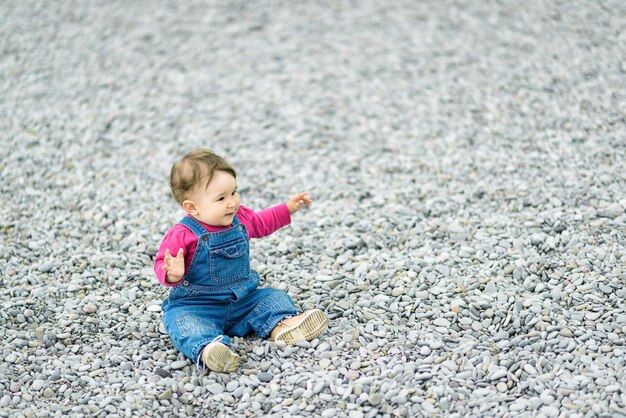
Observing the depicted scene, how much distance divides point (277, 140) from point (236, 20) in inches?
122

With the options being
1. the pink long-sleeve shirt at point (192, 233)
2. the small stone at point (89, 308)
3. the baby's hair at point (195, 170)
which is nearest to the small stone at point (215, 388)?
the pink long-sleeve shirt at point (192, 233)

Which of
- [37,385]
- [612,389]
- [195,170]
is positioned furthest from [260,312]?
[612,389]

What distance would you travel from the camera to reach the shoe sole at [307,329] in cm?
409

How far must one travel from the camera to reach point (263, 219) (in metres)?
4.29

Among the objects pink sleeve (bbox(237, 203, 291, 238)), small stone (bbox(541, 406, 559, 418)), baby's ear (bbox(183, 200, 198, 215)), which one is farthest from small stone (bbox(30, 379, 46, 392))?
small stone (bbox(541, 406, 559, 418))

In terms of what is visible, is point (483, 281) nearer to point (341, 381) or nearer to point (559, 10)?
point (341, 381)

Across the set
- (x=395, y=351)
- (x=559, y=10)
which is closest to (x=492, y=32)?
(x=559, y=10)

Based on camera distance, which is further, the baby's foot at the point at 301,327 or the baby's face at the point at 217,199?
the baby's foot at the point at 301,327

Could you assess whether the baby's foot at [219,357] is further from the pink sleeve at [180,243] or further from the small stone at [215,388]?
the pink sleeve at [180,243]

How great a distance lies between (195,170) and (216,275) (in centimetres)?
59

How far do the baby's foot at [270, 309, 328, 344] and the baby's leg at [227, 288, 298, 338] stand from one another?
0.14 feet

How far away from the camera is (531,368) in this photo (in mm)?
3748

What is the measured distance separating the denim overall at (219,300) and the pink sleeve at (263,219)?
86mm

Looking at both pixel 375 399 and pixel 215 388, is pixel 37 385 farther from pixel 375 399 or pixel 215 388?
pixel 375 399
